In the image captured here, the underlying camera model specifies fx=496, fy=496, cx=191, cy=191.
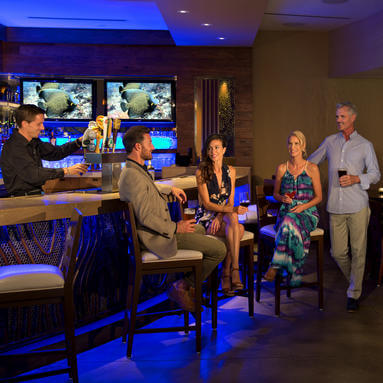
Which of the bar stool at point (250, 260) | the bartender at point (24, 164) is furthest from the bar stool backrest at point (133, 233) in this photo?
the bar stool at point (250, 260)

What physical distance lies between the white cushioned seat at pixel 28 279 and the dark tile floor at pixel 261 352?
0.70 metres

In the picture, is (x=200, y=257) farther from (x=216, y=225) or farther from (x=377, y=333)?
(x=377, y=333)

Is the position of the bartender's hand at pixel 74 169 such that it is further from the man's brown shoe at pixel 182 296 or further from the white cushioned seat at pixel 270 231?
the white cushioned seat at pixel 270 231

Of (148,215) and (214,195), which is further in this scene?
(214,195)

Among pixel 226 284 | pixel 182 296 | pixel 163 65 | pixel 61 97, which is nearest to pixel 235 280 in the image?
pixel 226 284

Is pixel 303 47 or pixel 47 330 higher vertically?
pixel 303 47

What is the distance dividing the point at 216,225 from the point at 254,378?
1327mm

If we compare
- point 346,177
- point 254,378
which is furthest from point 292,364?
point 346,177

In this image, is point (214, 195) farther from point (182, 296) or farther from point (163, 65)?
point (163, 65)

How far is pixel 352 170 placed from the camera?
4238 mm

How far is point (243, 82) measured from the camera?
7.96 metres

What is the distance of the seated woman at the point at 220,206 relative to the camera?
3.88 metres

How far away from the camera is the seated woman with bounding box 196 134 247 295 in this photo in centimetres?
388

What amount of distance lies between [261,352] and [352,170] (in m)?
1.78
